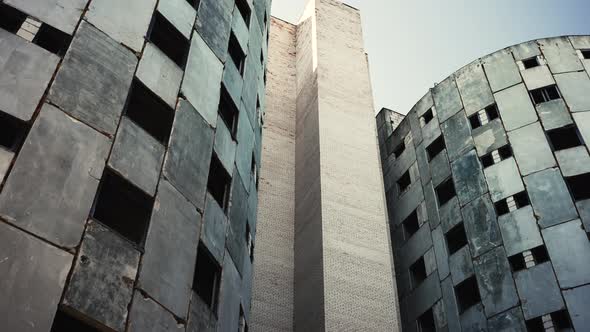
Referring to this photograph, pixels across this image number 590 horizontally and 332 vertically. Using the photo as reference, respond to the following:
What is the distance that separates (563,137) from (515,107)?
2.27m

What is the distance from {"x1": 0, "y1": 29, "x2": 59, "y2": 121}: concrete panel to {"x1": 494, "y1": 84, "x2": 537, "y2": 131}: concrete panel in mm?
A: 19259

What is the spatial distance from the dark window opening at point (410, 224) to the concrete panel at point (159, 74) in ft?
56.6

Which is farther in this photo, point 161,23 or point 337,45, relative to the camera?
point 337,45

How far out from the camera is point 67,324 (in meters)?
8.83

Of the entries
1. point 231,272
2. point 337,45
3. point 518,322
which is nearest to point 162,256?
point 231,272

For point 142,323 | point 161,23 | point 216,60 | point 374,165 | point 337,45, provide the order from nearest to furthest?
point 142,323
point 161,23
point 216,60
point 374,165
point 337,45

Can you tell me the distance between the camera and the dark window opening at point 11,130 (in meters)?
9.46

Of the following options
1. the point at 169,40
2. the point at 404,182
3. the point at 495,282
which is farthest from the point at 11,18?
the point at 404,182

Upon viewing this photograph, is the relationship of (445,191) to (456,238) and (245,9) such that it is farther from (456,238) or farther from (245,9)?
(245,9)

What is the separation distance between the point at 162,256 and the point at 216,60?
243 inches

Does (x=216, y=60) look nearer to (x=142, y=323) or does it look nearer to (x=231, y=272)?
(x=231, y=272)

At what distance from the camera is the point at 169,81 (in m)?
13.1

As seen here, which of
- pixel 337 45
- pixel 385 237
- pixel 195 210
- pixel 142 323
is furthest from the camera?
pixel 337 45

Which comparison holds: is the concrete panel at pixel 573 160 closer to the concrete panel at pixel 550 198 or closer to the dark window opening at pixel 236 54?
the concrete panel at pixel 550 198
